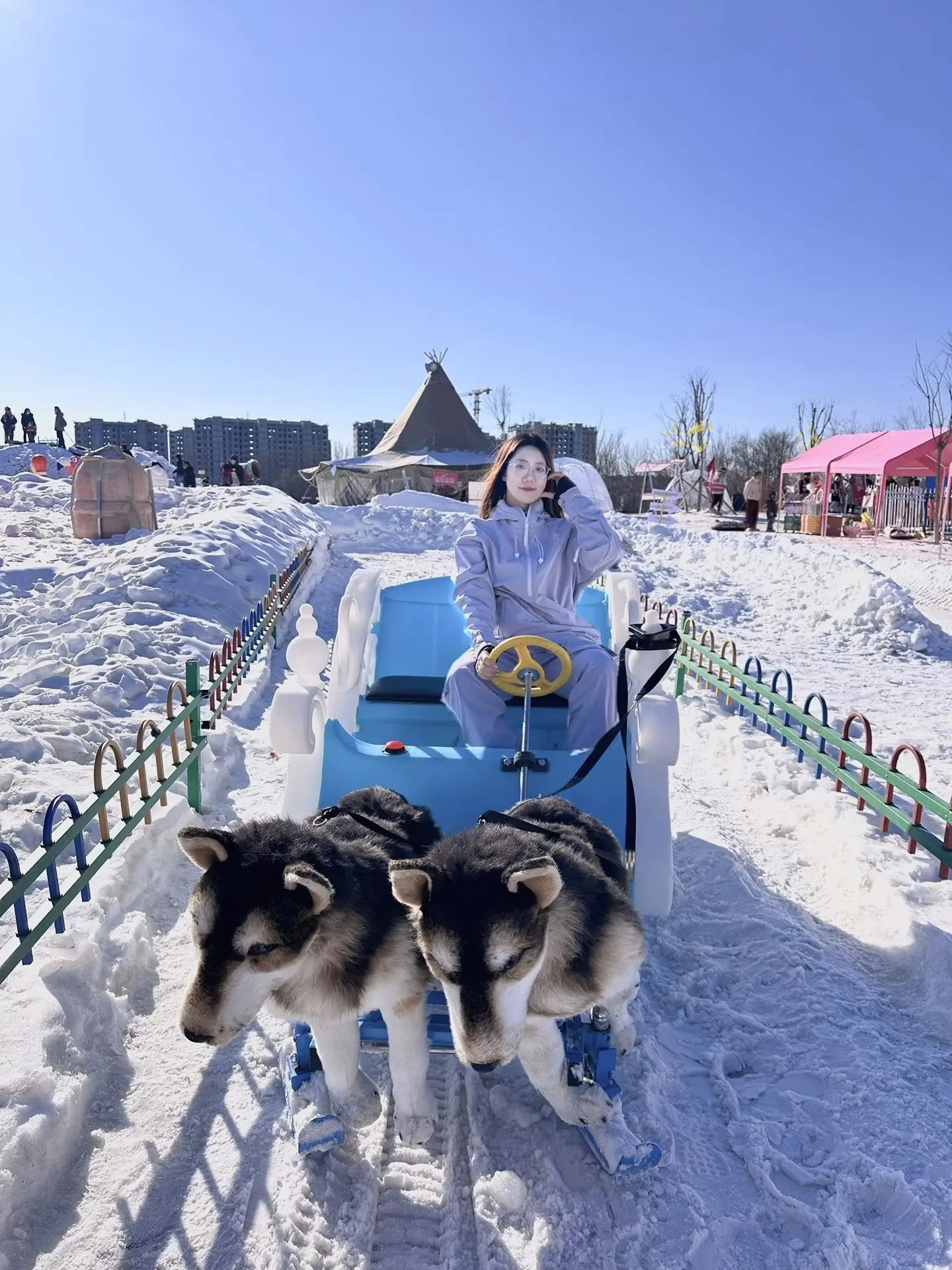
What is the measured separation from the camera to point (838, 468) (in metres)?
21.9

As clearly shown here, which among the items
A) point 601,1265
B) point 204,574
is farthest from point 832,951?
point 204,574

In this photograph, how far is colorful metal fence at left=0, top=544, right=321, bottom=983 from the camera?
2.65 meters

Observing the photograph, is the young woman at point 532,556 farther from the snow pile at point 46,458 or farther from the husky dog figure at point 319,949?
the snow pile at point 46,458

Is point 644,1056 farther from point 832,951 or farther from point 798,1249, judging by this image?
point 832,951

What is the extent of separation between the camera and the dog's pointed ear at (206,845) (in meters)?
1.82

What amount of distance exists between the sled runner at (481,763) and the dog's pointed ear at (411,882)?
24.5 inches

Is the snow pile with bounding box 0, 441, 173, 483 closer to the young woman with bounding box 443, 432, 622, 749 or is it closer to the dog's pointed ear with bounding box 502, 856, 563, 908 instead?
the young woman with bounding box 443, 432, 622, 749

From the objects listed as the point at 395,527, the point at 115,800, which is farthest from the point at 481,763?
the point at 395,527

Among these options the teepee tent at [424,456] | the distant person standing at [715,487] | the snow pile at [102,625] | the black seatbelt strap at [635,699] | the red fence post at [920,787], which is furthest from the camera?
the teepee tent at [424,456]

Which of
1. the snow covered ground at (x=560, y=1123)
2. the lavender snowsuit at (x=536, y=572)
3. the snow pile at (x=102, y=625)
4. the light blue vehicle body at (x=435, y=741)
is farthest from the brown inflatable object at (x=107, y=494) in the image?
the lavender snowsuit at (x=536, y=572)

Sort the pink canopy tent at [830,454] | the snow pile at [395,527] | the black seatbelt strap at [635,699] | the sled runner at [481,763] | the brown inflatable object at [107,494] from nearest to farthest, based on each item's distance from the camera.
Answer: the sled runner at [481,763] → the black seatbelt strap at [635,699] → the brown inflatable object at [107,494] → the snow pile at [395,527] → the pink canopy tent at [830,454]

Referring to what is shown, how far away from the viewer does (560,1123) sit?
2336 mm

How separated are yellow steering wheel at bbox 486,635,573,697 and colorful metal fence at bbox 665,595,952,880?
142cm

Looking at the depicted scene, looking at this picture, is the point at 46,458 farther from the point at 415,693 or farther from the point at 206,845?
the point at 206,845
